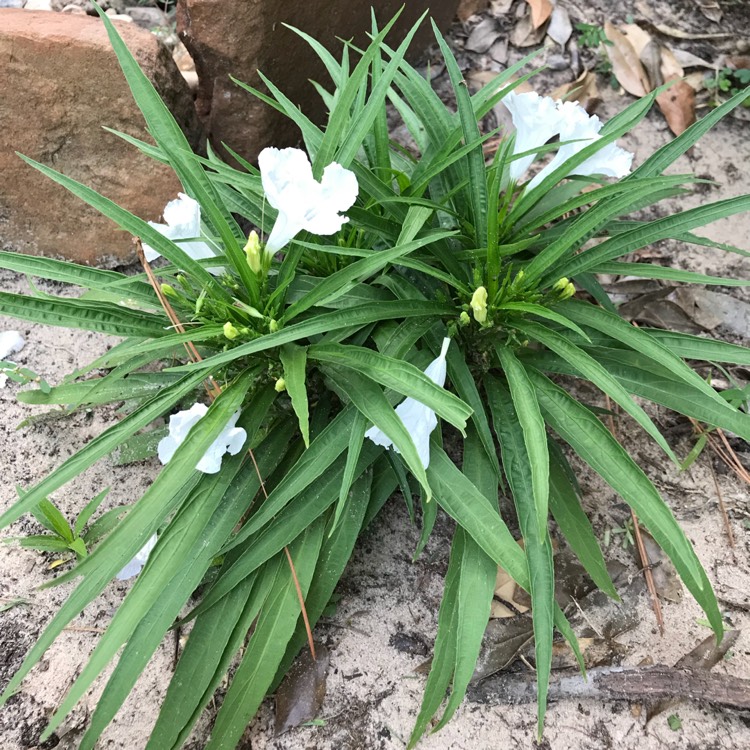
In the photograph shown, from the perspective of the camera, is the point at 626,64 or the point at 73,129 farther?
the point at 626,64

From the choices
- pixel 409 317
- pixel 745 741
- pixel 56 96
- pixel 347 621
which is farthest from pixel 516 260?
pixel 56 96

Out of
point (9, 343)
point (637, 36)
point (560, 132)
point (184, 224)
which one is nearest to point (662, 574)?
point (560, 132)

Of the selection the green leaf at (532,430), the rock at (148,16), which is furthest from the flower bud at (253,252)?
the rock at (148,16)

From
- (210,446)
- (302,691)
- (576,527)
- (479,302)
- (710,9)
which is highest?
(710,9)

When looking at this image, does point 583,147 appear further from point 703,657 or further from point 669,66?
point 669,66

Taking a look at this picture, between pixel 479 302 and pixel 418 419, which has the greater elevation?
pixel 479 302

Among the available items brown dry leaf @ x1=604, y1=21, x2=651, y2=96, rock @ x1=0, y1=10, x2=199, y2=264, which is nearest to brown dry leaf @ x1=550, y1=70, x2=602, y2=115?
brown dry leaf @ x1=604, y1=21, x2=651, y2=96

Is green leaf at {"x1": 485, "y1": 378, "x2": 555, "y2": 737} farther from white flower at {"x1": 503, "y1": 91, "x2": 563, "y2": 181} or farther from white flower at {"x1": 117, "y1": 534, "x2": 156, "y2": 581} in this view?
white flower at {"x1": 117, "y1": 534, "x2": 156, "y2": 581}

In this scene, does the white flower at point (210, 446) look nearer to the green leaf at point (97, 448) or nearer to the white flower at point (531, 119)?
the green leaf at point (97, 448)
